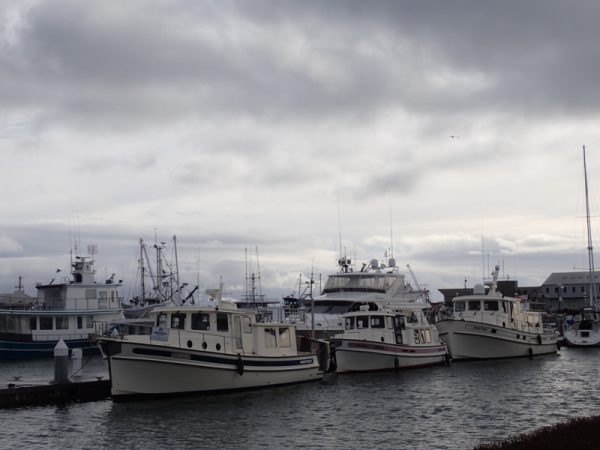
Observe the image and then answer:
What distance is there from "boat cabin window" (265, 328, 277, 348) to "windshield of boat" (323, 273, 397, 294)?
28.5 metres

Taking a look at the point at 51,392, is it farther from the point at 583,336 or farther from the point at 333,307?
the point at 583,336

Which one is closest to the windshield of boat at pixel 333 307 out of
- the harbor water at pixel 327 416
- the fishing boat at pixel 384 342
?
the fishing boat at pixel 384 342

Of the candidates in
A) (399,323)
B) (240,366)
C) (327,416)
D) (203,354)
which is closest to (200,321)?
(203,354)

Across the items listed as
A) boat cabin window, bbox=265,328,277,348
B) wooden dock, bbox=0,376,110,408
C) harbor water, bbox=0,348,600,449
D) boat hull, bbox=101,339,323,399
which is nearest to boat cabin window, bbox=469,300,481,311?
harbor water, bbox=0,348,600,449

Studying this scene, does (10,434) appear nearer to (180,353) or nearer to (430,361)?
(180,353)

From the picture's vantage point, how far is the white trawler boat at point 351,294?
6322cm

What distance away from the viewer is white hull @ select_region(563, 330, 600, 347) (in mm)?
74562

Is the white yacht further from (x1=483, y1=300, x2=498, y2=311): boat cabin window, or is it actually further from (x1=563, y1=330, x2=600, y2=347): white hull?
(x1=483, y1=300, x2=498, y2=311): boat cabin window

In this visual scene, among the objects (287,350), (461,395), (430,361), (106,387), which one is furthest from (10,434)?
(430,361)

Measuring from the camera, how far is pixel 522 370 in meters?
50.9

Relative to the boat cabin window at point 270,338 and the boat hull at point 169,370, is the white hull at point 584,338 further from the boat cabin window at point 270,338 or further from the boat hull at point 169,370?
the boat hull at point 169,370

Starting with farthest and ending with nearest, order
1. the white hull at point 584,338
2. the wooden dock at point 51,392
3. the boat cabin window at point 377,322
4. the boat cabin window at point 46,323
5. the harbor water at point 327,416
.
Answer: the white hull at point 584,338
the boat cabin window at point 46,323
the boat cabin window at point 377,322
the wooden dock at point 51,392
the harbor water at point 327,416

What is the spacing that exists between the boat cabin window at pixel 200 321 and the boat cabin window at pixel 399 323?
1632 centimetres

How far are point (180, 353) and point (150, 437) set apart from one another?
7.30m
